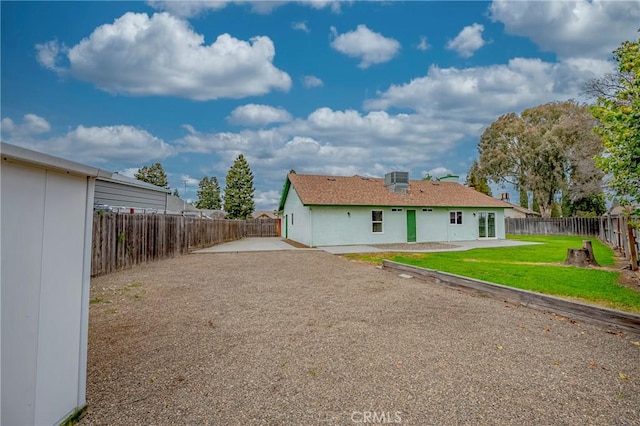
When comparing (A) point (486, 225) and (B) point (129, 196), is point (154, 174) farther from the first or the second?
(A) point (486, 225)

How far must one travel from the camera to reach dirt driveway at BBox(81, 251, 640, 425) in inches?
104

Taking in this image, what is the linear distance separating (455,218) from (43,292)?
923 inches

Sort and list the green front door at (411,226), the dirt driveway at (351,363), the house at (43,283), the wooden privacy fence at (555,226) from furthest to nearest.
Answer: the wooden privacy fence at (555,226) → the green front door at (411,226) → the dirt driveway at (351,363) → the house at (43,283)

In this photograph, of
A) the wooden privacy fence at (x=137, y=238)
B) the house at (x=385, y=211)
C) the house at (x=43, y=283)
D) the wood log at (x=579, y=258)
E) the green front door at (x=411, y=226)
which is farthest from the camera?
the green front door at (x=411, y=226)

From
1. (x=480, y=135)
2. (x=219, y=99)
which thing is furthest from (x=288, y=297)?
(x=480, y=135)

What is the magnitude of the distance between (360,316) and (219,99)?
60.9 ft

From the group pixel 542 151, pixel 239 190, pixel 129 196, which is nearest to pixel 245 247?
pixel 129 196

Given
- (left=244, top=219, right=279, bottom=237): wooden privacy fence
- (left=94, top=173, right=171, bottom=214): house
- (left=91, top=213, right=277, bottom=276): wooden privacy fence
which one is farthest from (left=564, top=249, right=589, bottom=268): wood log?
(left=244, top=219, right=279, bottom=237): wooden privacy fence

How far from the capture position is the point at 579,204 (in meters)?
35.4

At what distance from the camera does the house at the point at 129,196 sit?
40.2 feet

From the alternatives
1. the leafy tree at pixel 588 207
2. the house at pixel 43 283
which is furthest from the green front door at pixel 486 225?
the house at pixel 43 283

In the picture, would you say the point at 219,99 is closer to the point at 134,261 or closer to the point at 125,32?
the point at 125,32

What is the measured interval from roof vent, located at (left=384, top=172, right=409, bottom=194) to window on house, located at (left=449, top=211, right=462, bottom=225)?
3683mm

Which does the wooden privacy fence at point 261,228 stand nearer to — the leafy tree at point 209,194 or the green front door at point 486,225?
the green front door at point 486,225
